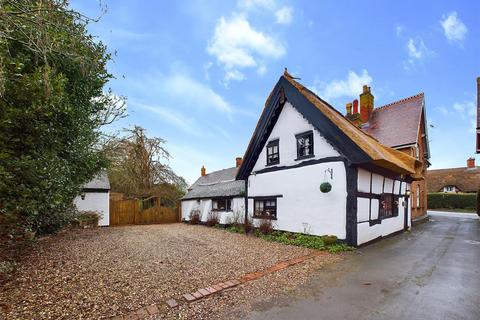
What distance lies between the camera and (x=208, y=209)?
670 inches

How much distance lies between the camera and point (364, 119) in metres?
19.6

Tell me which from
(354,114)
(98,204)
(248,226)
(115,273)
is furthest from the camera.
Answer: (354,114)

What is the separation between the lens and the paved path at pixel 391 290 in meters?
3.69

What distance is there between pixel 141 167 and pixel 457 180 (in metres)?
39.5

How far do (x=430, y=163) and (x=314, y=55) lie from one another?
19265 millimetres

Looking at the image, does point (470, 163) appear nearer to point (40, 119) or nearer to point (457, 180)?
point (457, 180)

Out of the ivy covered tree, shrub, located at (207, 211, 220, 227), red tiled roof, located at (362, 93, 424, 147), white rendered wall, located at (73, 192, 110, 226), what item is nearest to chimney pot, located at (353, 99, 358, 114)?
red tiled roof, located at (362, 93, 424, 147)

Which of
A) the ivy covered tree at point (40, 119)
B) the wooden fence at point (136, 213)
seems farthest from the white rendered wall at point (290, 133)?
the wooden fence at point (136, 213)

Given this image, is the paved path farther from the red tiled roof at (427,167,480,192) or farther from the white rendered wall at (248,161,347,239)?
the red tiled roof at (427,167,480,192)

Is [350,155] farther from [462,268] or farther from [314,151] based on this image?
[462,268]

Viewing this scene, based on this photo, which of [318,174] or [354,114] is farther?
[354,114]

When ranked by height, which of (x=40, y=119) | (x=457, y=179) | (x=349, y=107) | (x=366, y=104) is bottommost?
(x=457, y=179)

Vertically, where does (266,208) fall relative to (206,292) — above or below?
above

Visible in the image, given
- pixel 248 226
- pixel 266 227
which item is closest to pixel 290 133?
pixel 266 227
